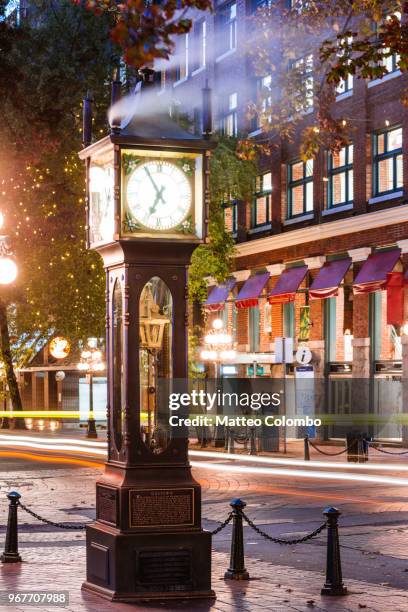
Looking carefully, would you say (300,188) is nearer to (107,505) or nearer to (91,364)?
(91,364)

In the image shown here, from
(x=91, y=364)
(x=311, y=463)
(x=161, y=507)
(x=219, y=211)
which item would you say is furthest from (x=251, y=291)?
(x=161, y=507)

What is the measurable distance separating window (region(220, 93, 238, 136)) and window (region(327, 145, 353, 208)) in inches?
272

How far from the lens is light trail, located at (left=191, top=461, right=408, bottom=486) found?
2581 centimetres

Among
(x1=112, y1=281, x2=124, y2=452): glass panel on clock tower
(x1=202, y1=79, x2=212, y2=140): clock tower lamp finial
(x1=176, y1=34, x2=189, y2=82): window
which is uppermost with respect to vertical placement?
(x1=176, y1=34, x2=189, y2=82): window

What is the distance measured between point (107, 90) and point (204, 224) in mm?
29041

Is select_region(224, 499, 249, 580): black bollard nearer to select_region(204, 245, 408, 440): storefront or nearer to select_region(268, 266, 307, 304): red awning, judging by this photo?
select_region(204, 245, 408, 440): storefront

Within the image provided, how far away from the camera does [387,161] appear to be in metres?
38.9

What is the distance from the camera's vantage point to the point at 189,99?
50625mm

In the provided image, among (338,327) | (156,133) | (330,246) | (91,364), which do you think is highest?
(330,246)

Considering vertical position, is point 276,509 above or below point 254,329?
below

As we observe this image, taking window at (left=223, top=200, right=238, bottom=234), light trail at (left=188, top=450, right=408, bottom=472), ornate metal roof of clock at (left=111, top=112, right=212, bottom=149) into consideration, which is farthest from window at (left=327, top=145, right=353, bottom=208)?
ornate metal roof of clock at (left=111, top=112, right=212, bottom=149)

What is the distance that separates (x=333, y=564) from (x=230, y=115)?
3838 cm

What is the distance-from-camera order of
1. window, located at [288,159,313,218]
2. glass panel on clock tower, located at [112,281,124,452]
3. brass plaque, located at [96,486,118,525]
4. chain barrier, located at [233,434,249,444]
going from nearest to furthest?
1. brass plaque, located at [96,486,118,525]
2. glass panel on clock tower, located at [112,281,124,452]
3. chain barrier, located at [233,434,249,444]
4. window, located at [288,159,313,218]

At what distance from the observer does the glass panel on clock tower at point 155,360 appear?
1101 centimetres
